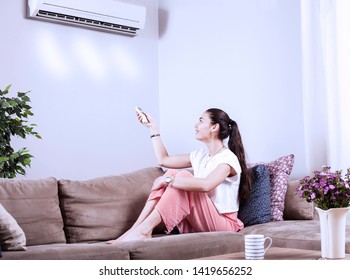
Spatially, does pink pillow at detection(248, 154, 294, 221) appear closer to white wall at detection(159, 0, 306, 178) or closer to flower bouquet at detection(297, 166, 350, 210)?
white wall at detection(159, 0, 306, 178)

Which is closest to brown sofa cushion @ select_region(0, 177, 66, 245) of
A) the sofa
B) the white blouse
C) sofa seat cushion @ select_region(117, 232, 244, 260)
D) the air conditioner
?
the sofa

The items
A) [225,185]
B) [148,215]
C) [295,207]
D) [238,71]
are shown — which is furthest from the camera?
[238,71]

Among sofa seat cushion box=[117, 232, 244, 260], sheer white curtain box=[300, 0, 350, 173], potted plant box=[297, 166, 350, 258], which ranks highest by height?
sheer white curtain box=[300, 0, 350, 173]

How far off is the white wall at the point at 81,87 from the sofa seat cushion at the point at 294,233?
176 cm

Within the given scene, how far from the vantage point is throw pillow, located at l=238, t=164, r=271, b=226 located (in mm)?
3297

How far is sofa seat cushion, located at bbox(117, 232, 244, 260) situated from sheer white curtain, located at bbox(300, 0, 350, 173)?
98 centimetres

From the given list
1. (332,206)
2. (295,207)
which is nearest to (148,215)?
(295,207)

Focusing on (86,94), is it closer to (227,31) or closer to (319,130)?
(227,31)

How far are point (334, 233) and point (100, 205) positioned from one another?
1424mm

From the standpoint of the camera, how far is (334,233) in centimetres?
203

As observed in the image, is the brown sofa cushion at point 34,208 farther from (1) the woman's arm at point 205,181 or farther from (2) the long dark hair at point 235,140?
(2) the long dark hair at point 235,140

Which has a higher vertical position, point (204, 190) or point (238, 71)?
point (238, 71)

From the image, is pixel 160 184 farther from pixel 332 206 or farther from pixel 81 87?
pixel 81 87
